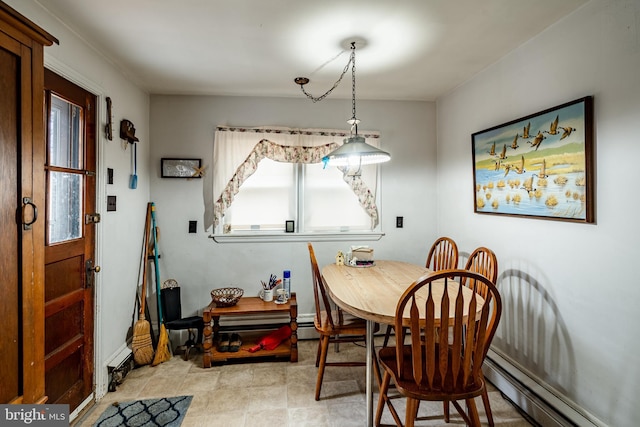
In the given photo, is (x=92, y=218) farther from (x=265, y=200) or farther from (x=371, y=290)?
(x=371, y=290)

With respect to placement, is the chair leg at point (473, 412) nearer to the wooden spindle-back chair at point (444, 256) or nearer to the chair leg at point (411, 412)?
the chair leg at point (411, 412)

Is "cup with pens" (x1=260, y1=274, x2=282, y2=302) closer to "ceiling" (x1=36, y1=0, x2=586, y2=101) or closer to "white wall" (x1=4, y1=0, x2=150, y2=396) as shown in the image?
"white wall" (x1=4, y1=0, x2=150, y2=396)

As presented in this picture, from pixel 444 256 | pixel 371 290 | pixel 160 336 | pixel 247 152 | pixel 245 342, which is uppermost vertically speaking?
pixel 247 152

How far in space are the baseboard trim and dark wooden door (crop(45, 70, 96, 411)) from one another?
2784mm

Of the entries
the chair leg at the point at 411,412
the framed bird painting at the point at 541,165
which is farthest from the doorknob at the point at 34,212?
the framed bird painting at the point at 541,165

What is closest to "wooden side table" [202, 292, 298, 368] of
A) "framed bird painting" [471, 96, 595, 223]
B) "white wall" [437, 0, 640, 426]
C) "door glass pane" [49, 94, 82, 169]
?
"door glass pane" [49, 94, 82, 169]

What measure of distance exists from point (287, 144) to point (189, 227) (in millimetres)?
1219

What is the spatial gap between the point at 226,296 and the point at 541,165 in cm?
253

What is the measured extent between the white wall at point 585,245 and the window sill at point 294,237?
1.18m

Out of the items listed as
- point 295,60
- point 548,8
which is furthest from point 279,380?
point 548,8

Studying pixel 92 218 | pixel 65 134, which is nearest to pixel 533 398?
pixel 92 218

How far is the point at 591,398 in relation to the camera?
1.65 metres

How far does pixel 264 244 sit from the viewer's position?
3078mm

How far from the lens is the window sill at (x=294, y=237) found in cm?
303
